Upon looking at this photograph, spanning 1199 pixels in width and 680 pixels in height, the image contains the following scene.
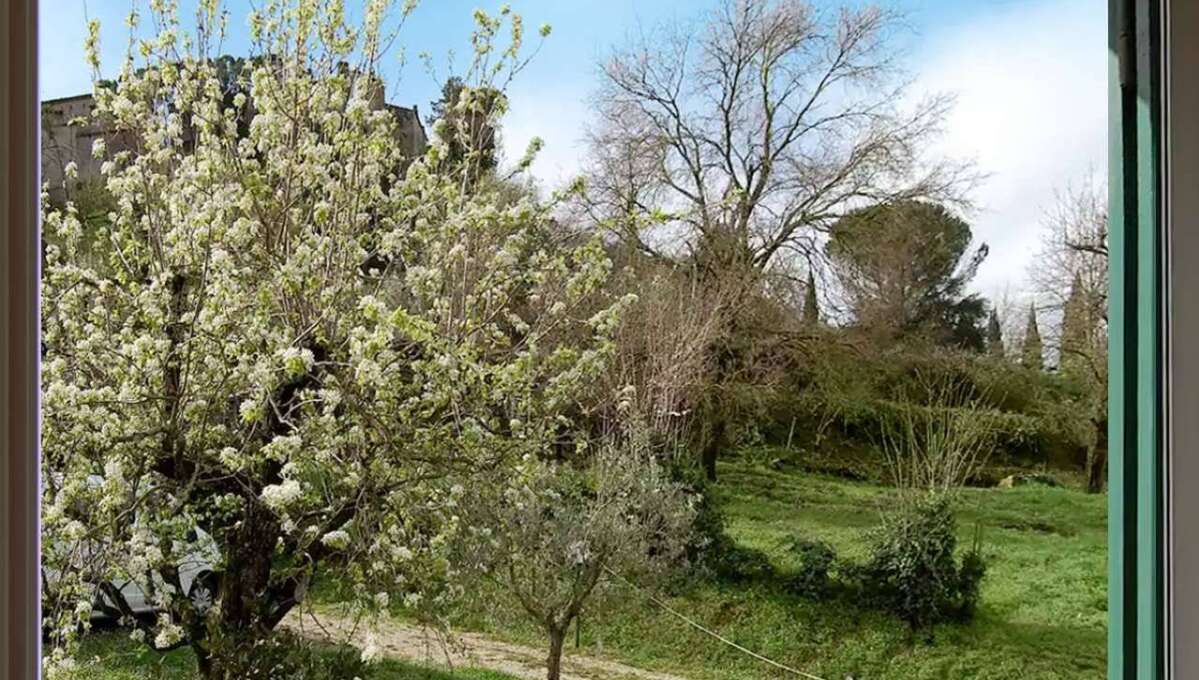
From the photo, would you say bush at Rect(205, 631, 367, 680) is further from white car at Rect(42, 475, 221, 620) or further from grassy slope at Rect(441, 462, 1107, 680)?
grassy slope at Rect(441, 462, 1107, 680)

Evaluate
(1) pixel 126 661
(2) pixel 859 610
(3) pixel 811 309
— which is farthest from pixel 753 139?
(1) pixel 126 661

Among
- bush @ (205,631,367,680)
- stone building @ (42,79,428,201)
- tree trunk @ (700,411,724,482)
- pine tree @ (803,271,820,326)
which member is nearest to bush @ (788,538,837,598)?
tree trunk @ (700,411,724,482)

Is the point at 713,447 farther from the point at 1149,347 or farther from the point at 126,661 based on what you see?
the point at 126,661

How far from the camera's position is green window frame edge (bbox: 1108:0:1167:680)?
1.13 meters

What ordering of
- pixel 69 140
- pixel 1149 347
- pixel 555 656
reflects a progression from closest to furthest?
1. pixel 1149 347
2. pixel 69 140
3. pixel 555 656

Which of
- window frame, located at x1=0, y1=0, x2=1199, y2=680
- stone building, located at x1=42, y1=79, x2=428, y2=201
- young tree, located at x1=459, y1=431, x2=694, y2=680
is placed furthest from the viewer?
young tree, located at x1=459, y1=431, x2=694, y2=680

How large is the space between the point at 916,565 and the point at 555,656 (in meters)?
0.49

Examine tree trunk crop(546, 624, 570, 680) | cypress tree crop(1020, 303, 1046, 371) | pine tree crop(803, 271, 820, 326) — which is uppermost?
pine tree crop(803, 271, 820, 326)

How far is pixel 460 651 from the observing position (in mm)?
1335

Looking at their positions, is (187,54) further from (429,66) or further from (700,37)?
(700,37)

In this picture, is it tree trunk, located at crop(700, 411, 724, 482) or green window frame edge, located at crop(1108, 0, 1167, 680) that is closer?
green window frame edge, located at crop(1108, 0, 1167, 680)

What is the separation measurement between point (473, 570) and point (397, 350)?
301mm

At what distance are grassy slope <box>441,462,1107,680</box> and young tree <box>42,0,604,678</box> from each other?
0.93ft

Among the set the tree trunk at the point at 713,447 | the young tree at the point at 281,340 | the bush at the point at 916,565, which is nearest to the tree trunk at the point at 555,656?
the young tree at the point at 281,340
